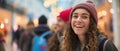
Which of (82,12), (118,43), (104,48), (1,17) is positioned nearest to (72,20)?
(82,12)

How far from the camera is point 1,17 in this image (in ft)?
92.1

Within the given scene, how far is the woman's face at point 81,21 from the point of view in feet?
14.3

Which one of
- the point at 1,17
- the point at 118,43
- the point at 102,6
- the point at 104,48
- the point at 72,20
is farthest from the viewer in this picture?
the point at 1,17

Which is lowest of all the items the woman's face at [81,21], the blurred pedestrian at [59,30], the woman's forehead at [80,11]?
the blurred pedestrian at [59,30]

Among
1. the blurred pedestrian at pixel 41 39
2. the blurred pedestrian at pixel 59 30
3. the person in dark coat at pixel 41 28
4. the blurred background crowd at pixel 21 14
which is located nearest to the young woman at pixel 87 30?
the blurred pedestrian at pixel 59 30

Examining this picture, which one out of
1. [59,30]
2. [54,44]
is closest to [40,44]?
[59,30]

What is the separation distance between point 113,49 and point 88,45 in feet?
0.84

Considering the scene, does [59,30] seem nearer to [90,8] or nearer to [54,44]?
[54,44]

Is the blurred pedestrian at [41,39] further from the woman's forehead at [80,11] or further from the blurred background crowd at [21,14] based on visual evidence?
the blurred background crowd at [21,14]

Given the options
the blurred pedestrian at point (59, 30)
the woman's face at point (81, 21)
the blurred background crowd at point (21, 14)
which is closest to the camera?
the woman's face at point (81, 21)

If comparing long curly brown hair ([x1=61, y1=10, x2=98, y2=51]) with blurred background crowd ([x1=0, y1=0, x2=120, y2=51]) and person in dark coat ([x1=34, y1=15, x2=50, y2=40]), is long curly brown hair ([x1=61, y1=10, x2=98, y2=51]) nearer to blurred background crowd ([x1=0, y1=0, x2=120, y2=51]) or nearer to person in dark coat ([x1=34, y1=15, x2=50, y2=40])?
person in dark coat ([x1=34, y1=15, x2=50, y2=40])

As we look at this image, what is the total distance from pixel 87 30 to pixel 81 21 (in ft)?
0.36

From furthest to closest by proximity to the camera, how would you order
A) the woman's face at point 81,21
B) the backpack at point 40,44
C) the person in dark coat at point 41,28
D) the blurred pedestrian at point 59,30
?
the person in dark coat at point 41,28, the backpack at point 40,44, the blurred pedestrian at point 59,30, the woman's face at point 81,21

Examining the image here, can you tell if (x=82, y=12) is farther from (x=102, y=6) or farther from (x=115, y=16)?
(x=102, y=6)
